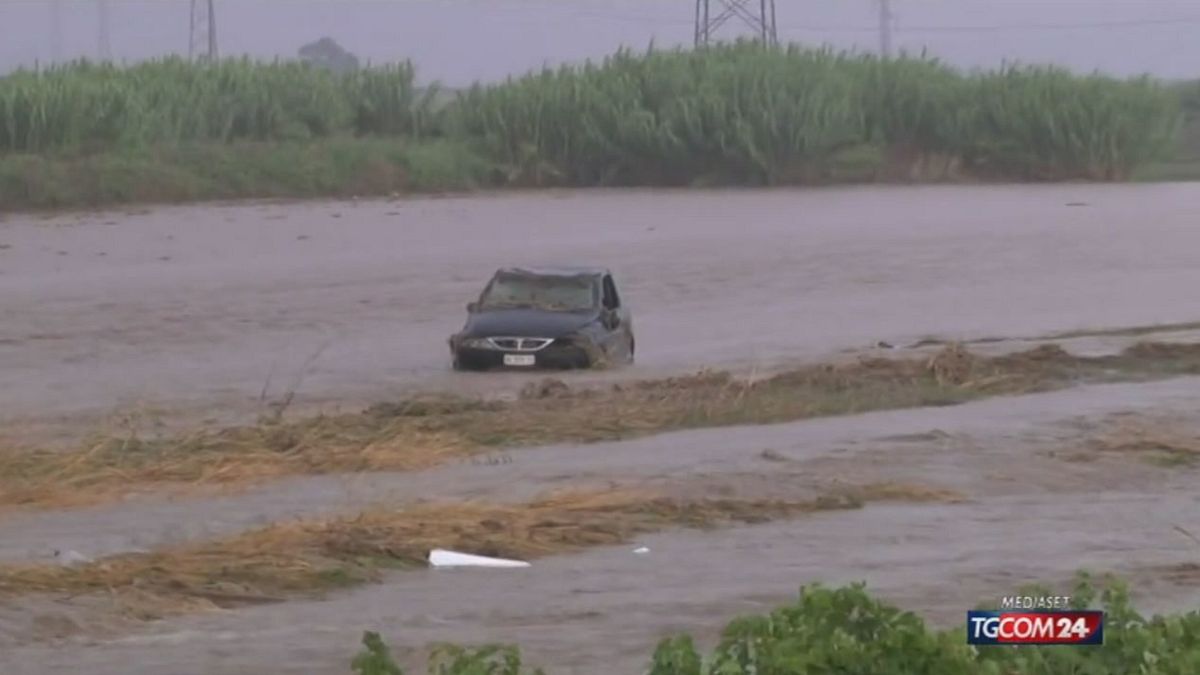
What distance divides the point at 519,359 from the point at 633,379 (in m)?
1.31

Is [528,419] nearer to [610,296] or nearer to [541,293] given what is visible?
[541,293]

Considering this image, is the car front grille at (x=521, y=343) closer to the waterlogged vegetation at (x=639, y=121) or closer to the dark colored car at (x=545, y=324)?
the dark colored car at (x=545, y=324)

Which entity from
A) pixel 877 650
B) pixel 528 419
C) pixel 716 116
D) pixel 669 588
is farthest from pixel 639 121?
pixel 877 650

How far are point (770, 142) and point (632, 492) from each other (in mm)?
50291

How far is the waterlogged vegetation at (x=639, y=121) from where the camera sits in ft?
215

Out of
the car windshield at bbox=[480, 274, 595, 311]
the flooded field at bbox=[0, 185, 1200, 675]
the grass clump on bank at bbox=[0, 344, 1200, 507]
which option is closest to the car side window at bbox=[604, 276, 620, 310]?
the car windshield at bbox=[480, 274, 595, 311]

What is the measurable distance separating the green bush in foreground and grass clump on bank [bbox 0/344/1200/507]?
10049mm

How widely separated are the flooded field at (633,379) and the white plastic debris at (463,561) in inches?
12.1

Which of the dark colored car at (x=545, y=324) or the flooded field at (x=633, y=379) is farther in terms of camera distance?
the dark colored car at (x=545, y=324)

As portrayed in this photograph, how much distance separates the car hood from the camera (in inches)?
1077

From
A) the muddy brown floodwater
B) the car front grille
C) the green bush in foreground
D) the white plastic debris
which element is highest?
the green bush in foreground

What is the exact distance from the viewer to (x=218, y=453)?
66.0ft

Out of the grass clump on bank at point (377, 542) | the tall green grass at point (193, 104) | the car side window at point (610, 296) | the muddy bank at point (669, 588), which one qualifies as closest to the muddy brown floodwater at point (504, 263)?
the car side window at point (610, 296)

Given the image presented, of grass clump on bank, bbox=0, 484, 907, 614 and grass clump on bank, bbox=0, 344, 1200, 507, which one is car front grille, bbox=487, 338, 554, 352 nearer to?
grass clump on bank, bbox=0, 344, 1200, 507
